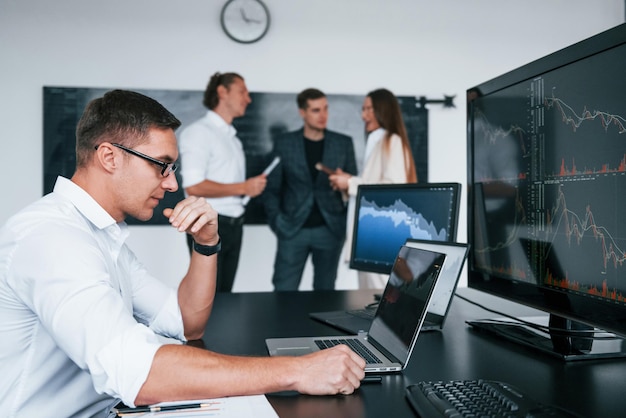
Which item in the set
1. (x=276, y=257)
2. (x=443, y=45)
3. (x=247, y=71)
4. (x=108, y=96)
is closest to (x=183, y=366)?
(x=108, y=96)

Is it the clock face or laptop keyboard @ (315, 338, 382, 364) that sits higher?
the clock face

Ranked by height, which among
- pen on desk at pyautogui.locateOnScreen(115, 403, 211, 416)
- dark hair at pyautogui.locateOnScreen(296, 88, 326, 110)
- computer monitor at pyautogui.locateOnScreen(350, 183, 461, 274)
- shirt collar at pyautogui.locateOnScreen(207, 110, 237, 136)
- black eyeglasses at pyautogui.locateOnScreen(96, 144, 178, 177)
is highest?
dark hair at pyautogui.locateOnScreen(296, 88, 326, 110)

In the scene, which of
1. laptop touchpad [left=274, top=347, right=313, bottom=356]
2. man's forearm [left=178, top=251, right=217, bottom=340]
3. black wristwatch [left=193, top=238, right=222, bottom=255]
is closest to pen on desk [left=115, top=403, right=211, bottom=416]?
laptop touchpad [left=274, top=347, right=313, bottom=356]

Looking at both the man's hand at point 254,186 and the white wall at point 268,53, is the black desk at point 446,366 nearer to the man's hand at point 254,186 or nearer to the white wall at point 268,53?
the man's hand at point 254,186

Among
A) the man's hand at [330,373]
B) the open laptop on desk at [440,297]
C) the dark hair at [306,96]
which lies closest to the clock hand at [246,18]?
the dark hair at [306,96]

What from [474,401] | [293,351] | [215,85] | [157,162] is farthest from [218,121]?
[474,401]

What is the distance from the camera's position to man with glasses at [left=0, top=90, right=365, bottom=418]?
0.90 metres

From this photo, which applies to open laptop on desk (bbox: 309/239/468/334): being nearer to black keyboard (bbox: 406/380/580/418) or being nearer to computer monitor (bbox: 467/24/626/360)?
computer monitor (bbox: 467/24/626/360)

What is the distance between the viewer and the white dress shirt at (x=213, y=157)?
338 centimetres

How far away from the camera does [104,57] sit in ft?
12.0

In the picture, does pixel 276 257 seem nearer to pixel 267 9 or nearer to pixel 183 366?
pixel 267 9

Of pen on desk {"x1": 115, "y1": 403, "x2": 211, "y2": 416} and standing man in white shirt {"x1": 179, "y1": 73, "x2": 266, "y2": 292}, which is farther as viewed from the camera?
standing man in white shirt {"x1": 179, "y1": 73, "x2": 266, "y2": 292}

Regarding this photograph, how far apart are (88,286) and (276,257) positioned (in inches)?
113

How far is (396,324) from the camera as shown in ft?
Result: 3.84
